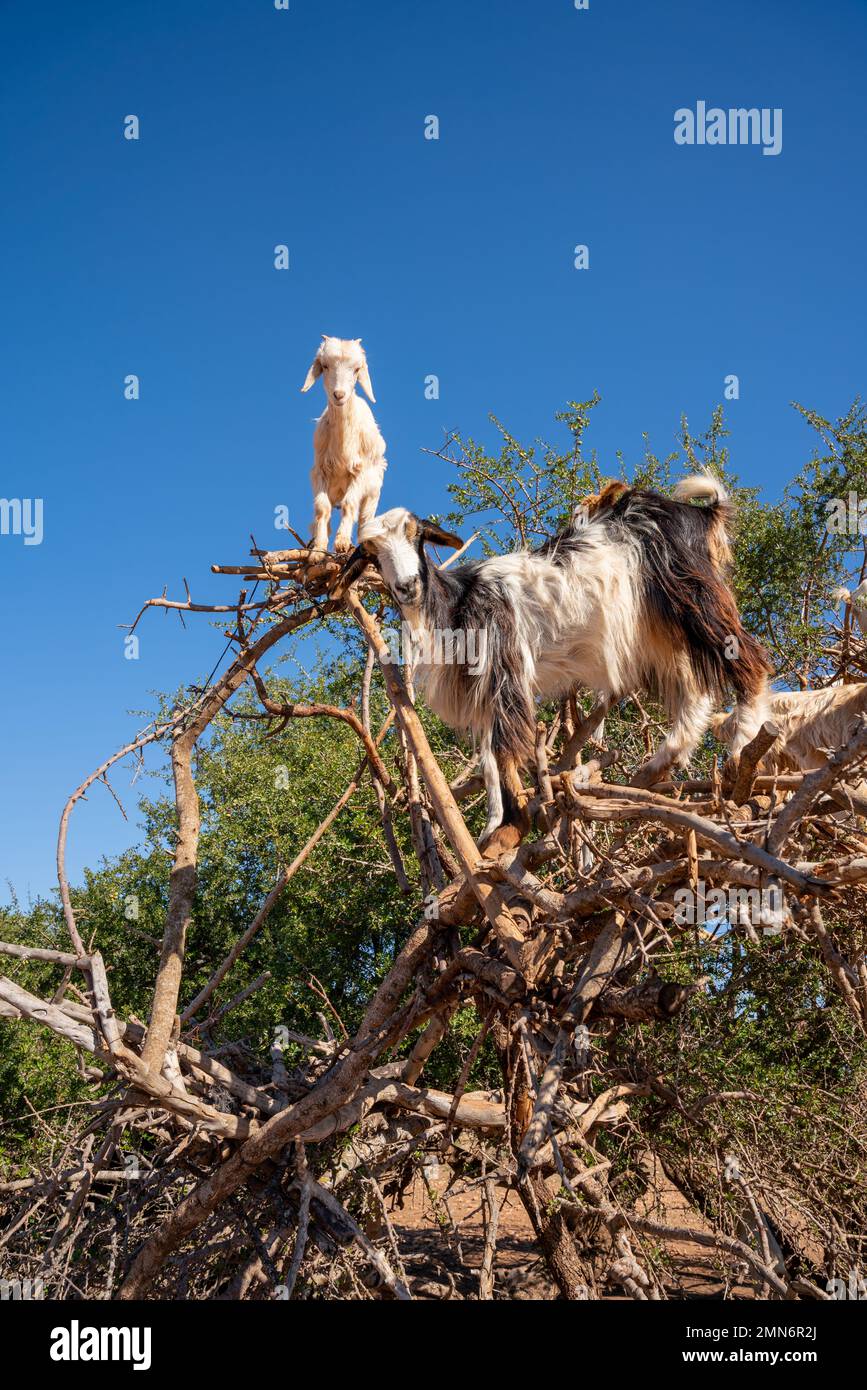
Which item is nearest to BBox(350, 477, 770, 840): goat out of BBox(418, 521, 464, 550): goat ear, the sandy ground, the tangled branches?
BBox(418, 521, 464, 550): goat ear

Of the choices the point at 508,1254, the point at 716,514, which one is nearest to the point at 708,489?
the point at 716,514

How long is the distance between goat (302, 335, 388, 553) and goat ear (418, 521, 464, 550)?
34.7 inches

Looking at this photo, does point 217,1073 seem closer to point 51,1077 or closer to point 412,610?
point 412,610

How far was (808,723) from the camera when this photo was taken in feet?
15.0

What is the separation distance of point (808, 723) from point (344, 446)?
2.79m

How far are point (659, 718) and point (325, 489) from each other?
108 inches

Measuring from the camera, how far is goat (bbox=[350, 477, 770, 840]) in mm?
4273

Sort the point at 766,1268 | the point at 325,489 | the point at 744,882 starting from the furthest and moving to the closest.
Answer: the point at 325,489 → the point at 766,1268 → the point at 744,882

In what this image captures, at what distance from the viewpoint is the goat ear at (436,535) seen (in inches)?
178

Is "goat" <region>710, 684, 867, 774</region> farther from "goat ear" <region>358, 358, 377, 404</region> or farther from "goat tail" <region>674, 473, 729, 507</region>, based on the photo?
"goat ear" <region>358, 358, 377, 404</region>

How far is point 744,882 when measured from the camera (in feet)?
9.70

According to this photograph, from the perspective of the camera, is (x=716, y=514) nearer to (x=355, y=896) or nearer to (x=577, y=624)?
(x=577, y=624)
